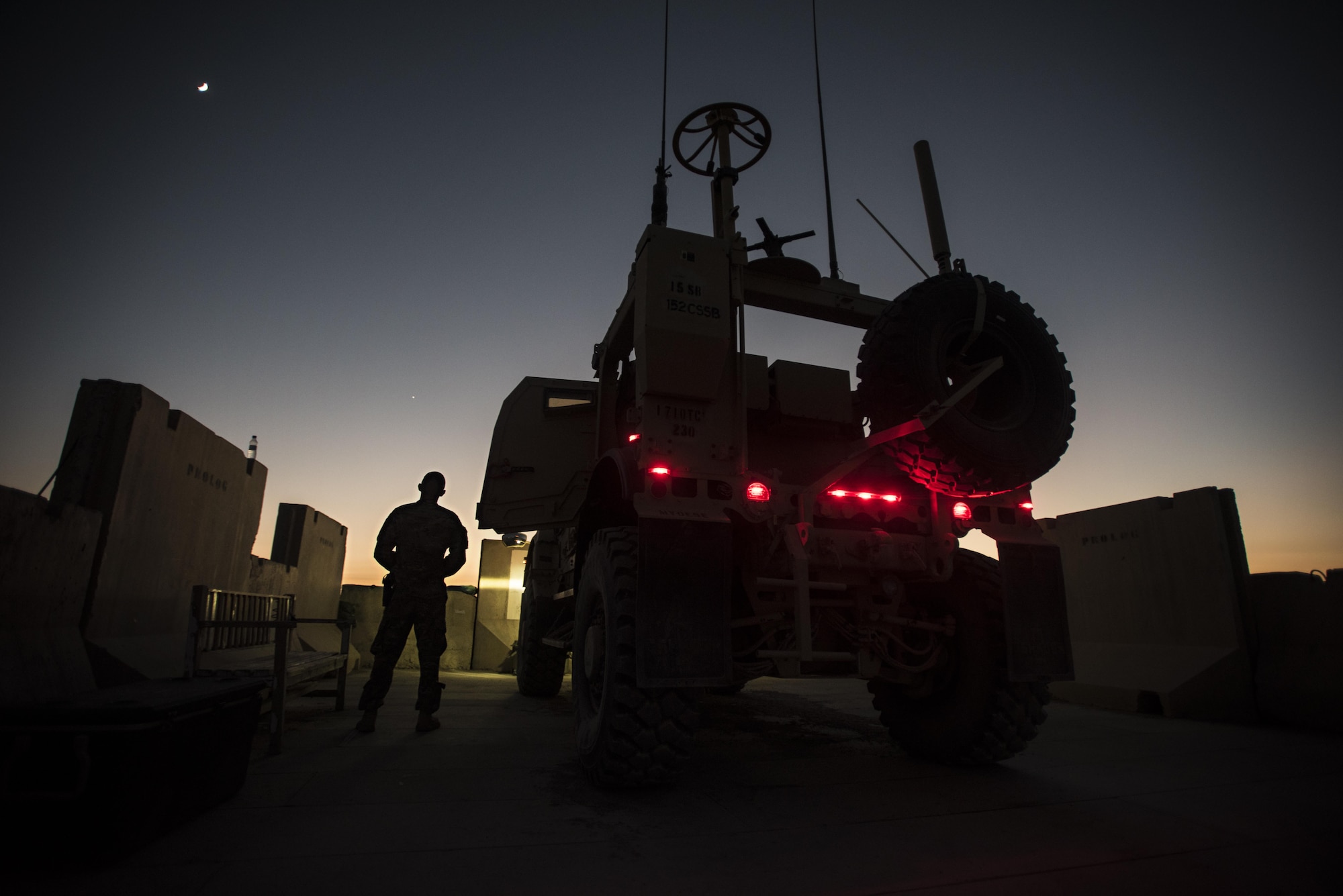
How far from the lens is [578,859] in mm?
2275

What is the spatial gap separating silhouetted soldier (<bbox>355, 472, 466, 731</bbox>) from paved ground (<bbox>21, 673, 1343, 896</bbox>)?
0.63 m

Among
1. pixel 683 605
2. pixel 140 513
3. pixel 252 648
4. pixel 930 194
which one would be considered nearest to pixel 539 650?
pixel 252 648

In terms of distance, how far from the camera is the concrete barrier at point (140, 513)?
3.98m

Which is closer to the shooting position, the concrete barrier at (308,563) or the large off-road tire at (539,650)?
the large off-road tire at (539,650)

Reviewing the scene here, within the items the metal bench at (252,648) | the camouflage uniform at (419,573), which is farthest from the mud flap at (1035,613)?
the metal bench at (252,648)

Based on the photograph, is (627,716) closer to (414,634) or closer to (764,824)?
(764,824)

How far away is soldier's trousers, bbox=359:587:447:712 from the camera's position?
15.9 ft

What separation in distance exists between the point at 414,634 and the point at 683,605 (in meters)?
8.42

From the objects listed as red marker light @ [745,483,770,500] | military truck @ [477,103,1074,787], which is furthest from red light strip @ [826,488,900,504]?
red marker light @ [745,483,770,500]

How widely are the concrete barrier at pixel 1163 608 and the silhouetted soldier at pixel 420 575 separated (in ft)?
19.6

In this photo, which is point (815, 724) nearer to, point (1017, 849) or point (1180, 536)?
point (1017, 849)

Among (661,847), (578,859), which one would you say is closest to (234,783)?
(578,859)

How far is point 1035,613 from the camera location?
12.1 ft

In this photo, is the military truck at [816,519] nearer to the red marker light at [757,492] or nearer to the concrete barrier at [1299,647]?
the red marker light at [757,492]
